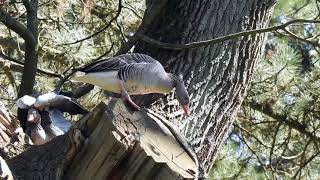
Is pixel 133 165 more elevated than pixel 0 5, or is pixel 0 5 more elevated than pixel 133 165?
A: pixel 0 5

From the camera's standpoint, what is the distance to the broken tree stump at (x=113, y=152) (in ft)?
5.47

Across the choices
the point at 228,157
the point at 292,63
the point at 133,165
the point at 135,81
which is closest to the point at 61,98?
the point at 135,81

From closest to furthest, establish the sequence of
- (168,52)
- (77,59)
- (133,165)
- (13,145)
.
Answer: (133,165) → (13,145) → (168,52) → (77,59)

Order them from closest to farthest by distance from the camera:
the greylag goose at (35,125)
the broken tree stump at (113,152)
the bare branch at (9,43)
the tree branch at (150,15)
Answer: the broken tree stump at (113,152), the greylag goose at (35,125), the tree branch at (150,15), the bare branch at (9,43)

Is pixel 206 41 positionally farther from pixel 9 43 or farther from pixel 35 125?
pixel 9 43

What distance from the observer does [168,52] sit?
99.5 inches

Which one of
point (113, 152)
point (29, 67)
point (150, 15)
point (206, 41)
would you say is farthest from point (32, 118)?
point (113, 152)

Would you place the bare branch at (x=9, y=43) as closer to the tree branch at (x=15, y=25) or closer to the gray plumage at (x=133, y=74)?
the tree branch at (x=15, y=25)

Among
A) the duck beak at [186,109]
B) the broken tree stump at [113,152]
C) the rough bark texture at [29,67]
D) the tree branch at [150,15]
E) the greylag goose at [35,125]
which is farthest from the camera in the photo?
the rough bark texture at [29,67]

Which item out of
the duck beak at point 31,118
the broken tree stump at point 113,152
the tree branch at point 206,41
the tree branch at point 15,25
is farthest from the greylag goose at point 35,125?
the broken tree stump at point 113,152

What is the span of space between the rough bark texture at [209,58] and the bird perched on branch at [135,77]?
6 cm

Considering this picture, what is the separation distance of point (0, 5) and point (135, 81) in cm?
66

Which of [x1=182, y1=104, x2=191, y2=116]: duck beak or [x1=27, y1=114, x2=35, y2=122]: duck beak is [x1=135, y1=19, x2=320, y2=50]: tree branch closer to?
[x1=182, y1=104, x2=191, y2=116]: duck beak

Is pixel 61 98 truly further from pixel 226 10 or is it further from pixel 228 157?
pixel 228 157
